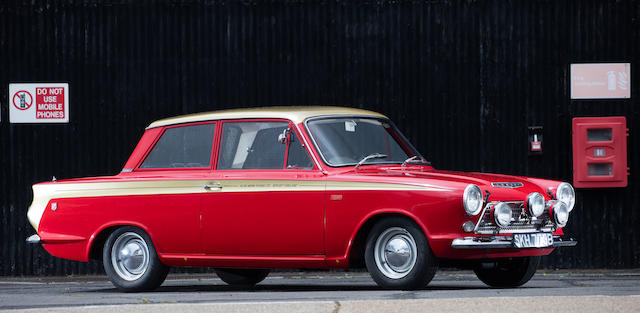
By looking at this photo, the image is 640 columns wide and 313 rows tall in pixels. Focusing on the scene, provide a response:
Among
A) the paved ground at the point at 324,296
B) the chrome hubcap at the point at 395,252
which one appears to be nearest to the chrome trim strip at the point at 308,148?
the chrome hubcap at the point at 395,252

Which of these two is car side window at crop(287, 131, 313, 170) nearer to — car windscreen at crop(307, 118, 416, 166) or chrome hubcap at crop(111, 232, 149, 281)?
car windscreen at crop(307, 118, 416, 166)

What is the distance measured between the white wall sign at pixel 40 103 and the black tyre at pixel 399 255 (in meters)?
6.39

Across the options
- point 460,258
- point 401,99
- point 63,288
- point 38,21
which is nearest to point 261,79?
point 401,99

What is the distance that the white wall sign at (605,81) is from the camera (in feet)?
44.6

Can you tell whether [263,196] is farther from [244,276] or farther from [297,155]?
[244,276]

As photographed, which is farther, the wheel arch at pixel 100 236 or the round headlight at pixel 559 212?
the wheel arch at pixel 100 236

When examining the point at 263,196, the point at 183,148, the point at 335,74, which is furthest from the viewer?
the point at 335,74

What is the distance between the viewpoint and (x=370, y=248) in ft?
29.0

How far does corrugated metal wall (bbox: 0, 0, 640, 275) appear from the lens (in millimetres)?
13656

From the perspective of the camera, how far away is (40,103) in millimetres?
13984

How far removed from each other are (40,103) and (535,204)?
741 centimetres


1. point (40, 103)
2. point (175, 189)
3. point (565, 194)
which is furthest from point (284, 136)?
point (40, 103)

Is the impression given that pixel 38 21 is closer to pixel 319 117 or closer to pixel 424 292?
pixel 319 117

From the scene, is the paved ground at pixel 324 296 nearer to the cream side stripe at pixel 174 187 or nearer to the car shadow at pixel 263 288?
the car shadow at pixel 263 288
